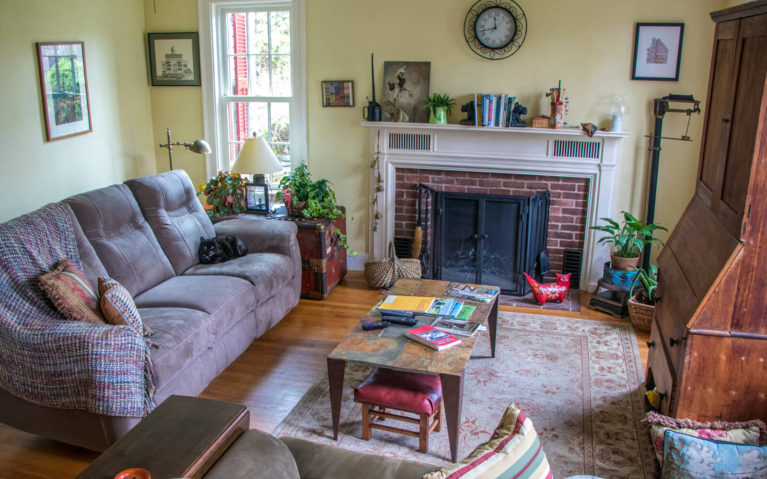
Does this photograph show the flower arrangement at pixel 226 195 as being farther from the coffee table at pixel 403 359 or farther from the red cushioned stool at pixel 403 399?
the red cushioned stool at pixel 403 399

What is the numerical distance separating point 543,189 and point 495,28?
126cm

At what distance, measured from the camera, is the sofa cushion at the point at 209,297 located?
11.2 feet

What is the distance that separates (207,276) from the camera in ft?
12.6

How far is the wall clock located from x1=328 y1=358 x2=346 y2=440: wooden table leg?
114 inches

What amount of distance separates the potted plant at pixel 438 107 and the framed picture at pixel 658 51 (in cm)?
136

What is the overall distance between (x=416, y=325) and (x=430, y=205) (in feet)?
6.93

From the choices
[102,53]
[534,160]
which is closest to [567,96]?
[534,160]

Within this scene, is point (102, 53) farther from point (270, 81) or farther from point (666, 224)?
point (666, 224)

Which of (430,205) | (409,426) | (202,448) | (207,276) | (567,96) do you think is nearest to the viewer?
(202,448)

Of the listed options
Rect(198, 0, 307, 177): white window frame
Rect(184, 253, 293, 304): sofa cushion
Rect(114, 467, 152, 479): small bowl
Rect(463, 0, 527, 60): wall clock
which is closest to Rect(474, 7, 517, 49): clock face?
Rect(463, 0, 527, 60): wall clock

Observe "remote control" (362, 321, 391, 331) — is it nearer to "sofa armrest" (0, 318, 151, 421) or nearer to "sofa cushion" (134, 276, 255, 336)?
"sofa cushion" (134, 276, 255, 336)

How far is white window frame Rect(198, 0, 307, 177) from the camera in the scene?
509 cm

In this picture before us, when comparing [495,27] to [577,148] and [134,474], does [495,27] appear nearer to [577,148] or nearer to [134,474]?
[577,148]

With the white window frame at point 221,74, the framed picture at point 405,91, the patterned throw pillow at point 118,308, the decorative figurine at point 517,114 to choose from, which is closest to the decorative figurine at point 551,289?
the decorative figurine at point 517,114
